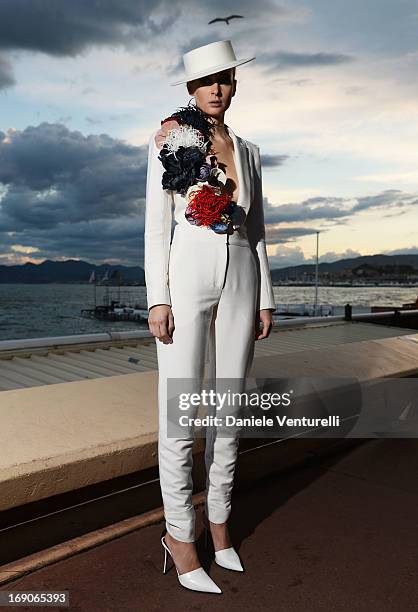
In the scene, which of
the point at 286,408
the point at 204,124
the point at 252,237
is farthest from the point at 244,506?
the point at 204,124

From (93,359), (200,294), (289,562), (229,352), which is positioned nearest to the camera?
(200,294)

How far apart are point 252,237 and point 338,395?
1632 millimetres

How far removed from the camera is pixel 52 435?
2246mm

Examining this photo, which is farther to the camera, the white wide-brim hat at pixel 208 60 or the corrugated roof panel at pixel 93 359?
the corrugated roof panel at pixel 93 359

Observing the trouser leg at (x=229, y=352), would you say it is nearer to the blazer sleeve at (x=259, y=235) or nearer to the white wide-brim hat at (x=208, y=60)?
the blazer sleeve at (x=259, y=235)

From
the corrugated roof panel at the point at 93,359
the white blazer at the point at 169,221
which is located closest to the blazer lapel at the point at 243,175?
the white blazer at the point at 169,221

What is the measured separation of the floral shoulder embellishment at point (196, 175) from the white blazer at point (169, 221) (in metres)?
0.04

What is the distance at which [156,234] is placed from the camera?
83.6 inches

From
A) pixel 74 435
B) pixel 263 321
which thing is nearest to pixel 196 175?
pixel 263 321

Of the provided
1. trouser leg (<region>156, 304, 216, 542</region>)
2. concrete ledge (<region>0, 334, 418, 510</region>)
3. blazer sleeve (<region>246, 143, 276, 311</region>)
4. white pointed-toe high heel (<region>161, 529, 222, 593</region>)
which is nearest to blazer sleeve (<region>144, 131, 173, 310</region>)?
trouser leg (<region>156, 304, 216, 542</region>)

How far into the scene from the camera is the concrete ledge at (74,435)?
2.03 m

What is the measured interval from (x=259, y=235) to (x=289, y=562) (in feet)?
4.27

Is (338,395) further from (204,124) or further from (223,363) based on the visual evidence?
(204,124)

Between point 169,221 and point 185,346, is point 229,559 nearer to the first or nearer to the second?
point 185,346
